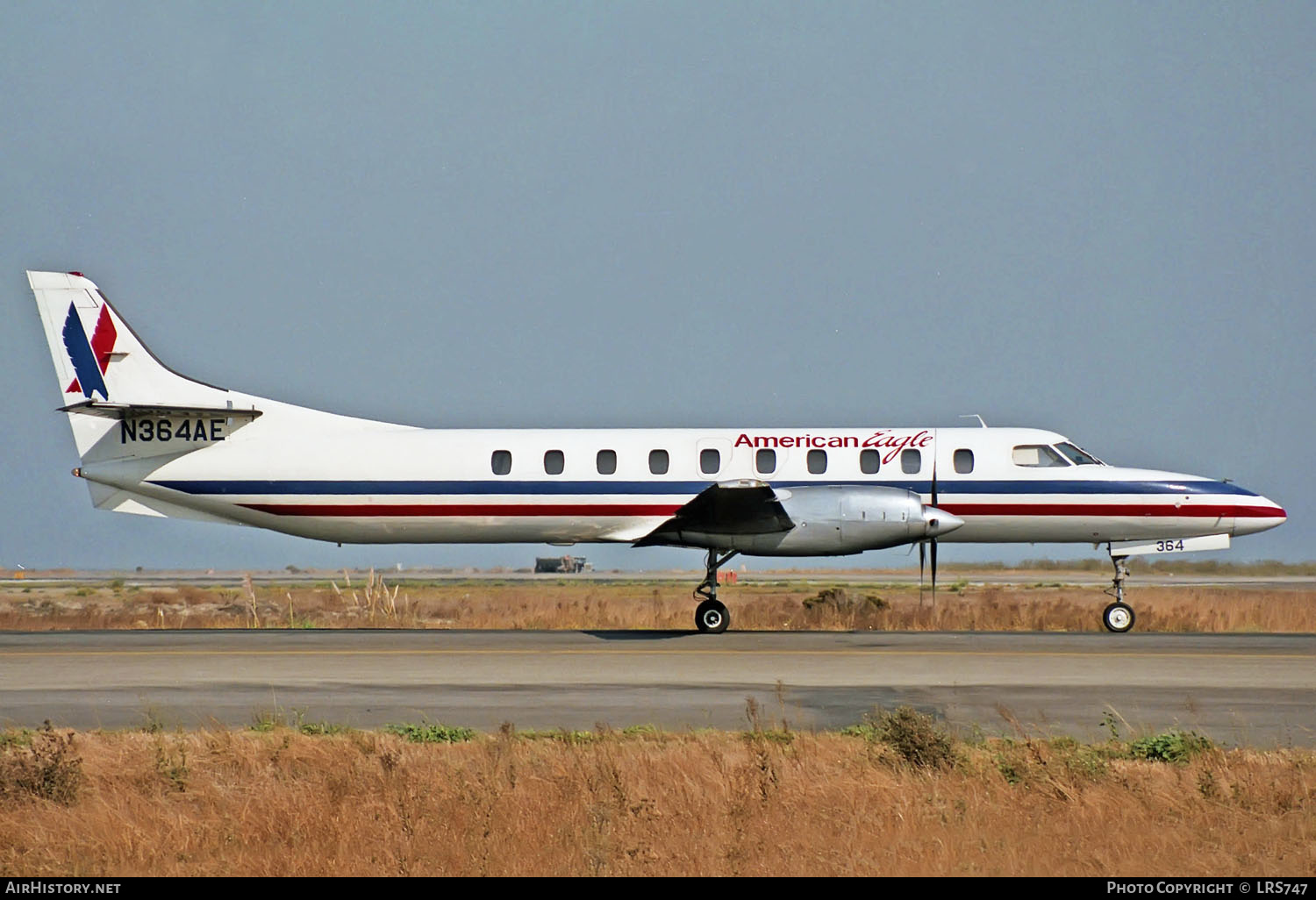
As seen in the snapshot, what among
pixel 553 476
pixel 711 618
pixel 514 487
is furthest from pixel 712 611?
pixel 514 487

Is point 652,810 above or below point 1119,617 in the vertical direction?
below

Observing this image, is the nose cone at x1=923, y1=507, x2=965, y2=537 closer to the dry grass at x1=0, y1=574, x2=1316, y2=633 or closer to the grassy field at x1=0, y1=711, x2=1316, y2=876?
the dry grass at x1=0, y1=574, x2=1316, y2=633

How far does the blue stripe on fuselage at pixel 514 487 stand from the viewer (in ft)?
80.3

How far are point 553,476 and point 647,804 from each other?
14722 mm

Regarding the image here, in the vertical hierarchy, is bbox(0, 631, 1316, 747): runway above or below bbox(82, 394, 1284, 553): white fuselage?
below

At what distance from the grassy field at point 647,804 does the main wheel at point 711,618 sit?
A: 10704 mm

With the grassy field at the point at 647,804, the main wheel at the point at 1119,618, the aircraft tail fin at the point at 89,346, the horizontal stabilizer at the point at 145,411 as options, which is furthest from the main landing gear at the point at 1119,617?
the aircraft tail fin at the point at 89,346

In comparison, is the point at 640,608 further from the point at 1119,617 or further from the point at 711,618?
the point at 1119,617

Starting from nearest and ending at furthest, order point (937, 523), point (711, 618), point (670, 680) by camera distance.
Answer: point (670, 680) → point (937, 523) → point (711, 618)

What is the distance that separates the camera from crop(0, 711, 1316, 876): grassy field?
8.90 m

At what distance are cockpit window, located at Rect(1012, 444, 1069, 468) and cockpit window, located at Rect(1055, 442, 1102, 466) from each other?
0.18m

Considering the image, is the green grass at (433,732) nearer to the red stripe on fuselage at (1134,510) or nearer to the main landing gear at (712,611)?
the main landing gear at (712,611)

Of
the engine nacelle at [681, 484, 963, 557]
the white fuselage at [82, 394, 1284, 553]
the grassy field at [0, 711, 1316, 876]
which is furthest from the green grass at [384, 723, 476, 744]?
the white fuselage at [82, 394, 1284, 553]

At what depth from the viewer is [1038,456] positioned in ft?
81.3
